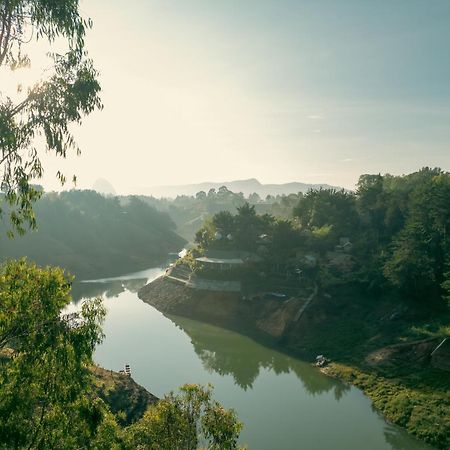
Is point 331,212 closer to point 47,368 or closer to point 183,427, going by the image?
point 183,427

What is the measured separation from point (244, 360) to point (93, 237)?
311 feet

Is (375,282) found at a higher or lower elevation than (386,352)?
higher

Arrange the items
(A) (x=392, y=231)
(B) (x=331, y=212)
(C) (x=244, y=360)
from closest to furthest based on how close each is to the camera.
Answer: (C) (x=244, y=360) < (A) (x=392, y=231) < (B) (x=331, y=212)

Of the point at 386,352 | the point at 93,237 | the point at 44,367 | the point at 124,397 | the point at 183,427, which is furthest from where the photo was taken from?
the point at 93,237

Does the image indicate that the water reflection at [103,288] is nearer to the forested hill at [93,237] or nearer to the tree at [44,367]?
the forested hill at [93,237]

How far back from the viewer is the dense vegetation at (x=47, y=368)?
9516mm

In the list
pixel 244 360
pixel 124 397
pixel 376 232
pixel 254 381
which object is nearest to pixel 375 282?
pixel 376 232

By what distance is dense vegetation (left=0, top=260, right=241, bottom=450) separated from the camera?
31.2ft

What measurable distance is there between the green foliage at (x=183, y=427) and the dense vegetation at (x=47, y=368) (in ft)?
6.20

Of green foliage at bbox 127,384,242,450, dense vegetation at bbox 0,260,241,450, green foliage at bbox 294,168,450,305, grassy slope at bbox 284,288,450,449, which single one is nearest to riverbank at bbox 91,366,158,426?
green foliage at bbox 127,384,242,450

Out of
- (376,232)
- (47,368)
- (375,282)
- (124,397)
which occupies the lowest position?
(124,397)

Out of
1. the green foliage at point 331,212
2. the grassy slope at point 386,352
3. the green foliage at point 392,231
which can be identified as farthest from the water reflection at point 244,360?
the green foliage at point 331,212

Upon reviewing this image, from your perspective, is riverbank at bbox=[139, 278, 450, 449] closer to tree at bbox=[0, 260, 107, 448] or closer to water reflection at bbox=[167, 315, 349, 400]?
water reflection at bbox=[167, 315, 349, 400]

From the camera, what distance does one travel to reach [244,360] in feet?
143
